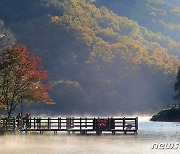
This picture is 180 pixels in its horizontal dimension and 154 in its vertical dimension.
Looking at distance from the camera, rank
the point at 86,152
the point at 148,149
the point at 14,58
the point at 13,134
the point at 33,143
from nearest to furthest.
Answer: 1. the point at 86,152
2. the point at 148,149
3. the point at 33,143
4. the point at 13,134
5. the point at 14,58

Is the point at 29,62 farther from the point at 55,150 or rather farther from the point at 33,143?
the point at 55,150

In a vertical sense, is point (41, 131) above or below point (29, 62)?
below

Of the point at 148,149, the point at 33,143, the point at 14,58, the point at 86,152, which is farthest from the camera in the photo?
the point at 14,58

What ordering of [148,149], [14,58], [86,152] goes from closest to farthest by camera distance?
[86,152]
[148,149]
[14,58]

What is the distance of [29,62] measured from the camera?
3775 inches

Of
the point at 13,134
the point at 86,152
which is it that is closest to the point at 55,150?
the point at 86,152

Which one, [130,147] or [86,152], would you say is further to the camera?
[130,147]

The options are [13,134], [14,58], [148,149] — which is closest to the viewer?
[148,149]

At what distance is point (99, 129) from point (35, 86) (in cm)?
1116

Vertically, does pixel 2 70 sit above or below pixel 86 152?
above

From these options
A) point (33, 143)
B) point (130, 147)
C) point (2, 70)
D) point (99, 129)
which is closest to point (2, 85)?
point (2, 70)

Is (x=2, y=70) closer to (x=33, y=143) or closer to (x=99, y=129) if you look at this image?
(x=99, y=129)

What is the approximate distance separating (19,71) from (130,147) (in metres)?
32.9

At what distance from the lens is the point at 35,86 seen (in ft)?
316
